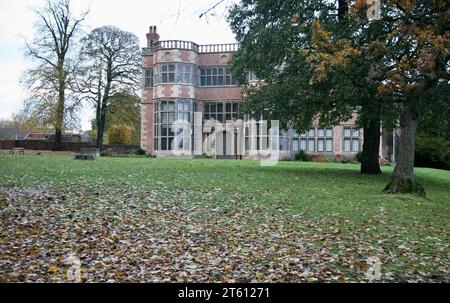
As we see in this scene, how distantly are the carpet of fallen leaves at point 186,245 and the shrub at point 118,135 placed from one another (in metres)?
38.2

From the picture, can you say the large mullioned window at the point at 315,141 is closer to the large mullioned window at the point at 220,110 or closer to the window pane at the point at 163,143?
the large mullioned window at the point at 220,110

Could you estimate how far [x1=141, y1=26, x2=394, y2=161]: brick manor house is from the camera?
37.0 meters

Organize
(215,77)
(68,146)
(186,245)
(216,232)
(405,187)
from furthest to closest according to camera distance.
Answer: (68,146) → (215,77) → (405,187) → (216,232) → (186,245)

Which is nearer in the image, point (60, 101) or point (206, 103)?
point (60, 101)

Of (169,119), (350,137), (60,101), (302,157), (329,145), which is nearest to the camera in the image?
(302,157)

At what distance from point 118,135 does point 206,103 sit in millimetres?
13871

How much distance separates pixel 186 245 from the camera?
716 centimetres

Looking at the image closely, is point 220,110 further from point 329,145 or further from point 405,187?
point 405,187

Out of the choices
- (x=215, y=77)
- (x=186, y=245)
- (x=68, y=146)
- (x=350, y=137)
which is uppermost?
(x=215, y=77)

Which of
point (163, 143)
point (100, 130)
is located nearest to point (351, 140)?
point (163, 143)

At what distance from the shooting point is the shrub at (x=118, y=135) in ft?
158

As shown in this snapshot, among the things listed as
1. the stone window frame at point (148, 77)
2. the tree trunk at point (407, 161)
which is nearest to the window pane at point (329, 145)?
the stone window frame at point (148, 77)
